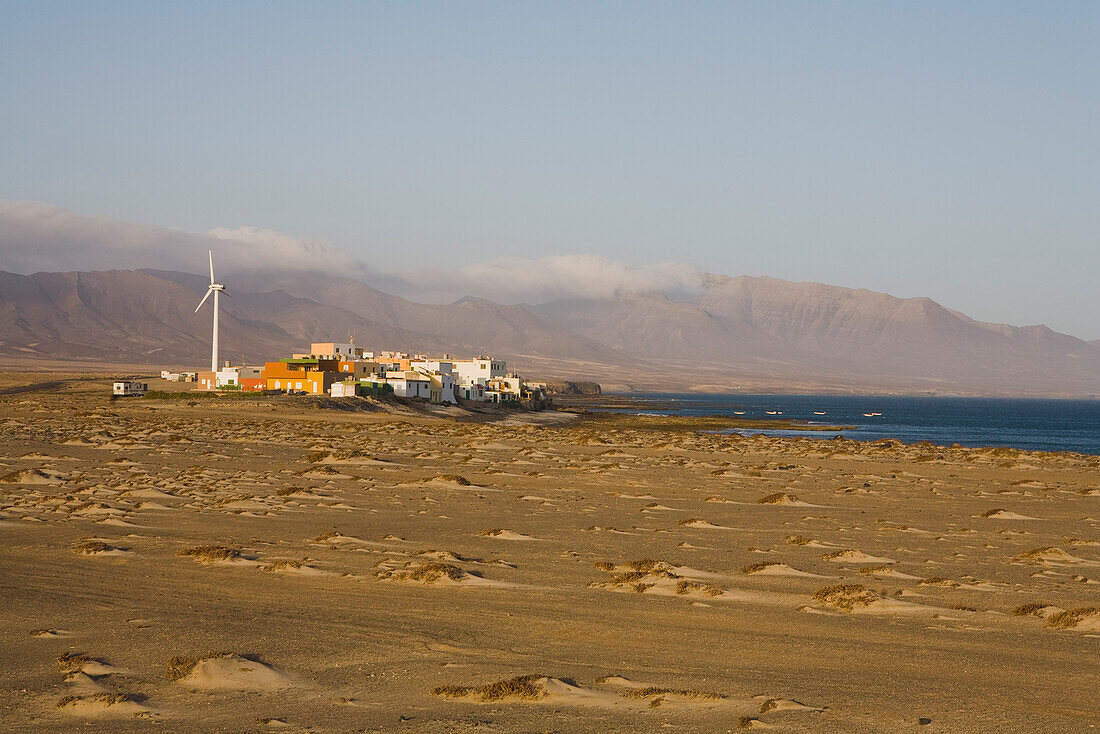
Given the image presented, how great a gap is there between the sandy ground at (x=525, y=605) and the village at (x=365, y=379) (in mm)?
80578

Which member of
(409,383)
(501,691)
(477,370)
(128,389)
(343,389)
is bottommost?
(501,691)

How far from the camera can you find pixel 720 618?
49.9 ft

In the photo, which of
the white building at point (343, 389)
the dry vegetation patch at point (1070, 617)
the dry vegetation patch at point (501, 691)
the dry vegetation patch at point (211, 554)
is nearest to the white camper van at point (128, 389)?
the white building at point (343, 389)

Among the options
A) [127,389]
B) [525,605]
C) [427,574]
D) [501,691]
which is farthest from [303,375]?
[501,691]

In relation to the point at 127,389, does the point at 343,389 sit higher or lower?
higher

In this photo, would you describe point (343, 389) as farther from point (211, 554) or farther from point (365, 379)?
point (211, 554)

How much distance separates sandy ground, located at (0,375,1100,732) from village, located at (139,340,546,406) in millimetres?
80578

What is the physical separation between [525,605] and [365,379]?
355ft

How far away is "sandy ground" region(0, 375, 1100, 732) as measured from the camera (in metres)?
10.6

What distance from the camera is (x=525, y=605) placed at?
1566cm

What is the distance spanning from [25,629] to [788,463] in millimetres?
42118

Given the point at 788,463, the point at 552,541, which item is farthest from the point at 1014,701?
the point at 788,463

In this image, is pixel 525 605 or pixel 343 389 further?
pixel 343 389

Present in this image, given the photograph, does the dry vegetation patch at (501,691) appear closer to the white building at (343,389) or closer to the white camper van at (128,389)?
the white building at (343,389)
